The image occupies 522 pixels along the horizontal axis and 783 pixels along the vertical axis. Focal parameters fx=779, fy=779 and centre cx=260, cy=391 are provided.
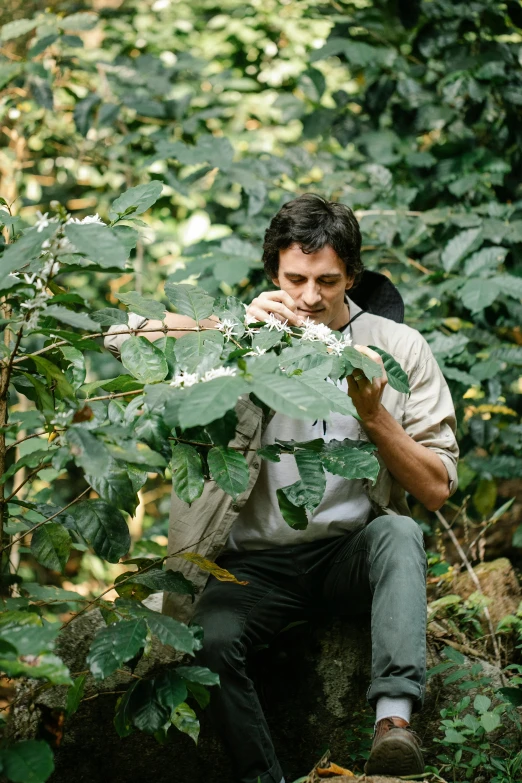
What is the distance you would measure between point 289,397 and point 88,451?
1.12 feet

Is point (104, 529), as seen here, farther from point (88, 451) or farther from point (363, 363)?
point (363, 363)

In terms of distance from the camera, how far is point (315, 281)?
7.50ft

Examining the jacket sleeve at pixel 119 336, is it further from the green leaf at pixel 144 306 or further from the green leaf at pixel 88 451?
the green leaf at pixel 88 451

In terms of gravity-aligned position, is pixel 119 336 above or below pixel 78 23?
below

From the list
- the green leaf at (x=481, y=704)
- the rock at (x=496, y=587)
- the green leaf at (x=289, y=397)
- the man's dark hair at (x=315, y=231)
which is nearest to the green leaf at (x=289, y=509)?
the green leaf at (x=289, y=397)

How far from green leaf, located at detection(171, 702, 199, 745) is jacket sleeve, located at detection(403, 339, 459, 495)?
0.98 metres

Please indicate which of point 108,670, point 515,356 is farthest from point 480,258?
point 108,670

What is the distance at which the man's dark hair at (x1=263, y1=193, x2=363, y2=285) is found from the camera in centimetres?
232

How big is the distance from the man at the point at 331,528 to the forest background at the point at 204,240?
198 millimetres

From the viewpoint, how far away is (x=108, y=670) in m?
1.36

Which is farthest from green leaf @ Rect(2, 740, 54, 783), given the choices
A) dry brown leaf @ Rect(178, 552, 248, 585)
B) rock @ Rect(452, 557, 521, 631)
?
rock @ Rect(452, 557, 521, 631)

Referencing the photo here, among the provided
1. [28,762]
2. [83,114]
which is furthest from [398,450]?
[83,114]

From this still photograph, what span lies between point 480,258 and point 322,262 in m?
0.89

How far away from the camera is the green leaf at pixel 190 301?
5.40 ft
